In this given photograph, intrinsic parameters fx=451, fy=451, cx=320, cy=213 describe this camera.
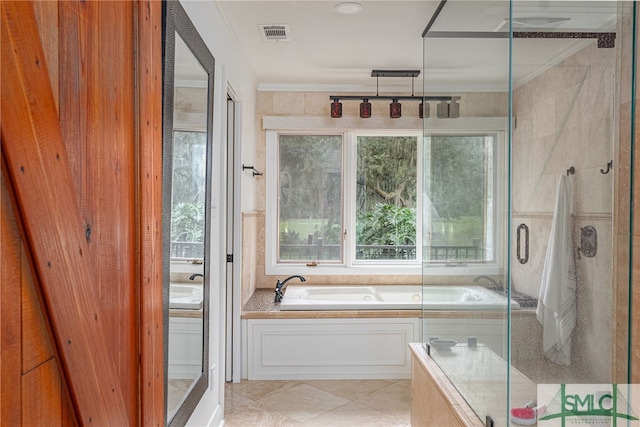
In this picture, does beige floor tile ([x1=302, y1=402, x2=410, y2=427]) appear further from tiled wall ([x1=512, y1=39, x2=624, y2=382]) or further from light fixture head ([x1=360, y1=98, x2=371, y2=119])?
light fixture head ([x1=360, y1=98, x2=371, y2=119])

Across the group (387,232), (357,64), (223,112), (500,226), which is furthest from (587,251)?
(387,232)

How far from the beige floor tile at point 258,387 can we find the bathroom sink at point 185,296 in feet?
4.27

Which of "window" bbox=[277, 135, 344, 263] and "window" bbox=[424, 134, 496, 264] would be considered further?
"window" bbox=[277, 135, 344, 263]

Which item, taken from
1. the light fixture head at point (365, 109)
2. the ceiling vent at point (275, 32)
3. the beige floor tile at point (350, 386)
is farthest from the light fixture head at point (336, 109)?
the beige floor tile at point (350, 386)

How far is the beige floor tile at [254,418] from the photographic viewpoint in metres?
2.70

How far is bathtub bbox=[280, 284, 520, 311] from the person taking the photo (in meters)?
1.65

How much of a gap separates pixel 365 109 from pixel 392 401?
7.75 feet

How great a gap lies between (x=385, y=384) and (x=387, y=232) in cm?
150

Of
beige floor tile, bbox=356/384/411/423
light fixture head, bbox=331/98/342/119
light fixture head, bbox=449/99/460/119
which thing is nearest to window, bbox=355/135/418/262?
light fixture head, bbox=331/98/342/119

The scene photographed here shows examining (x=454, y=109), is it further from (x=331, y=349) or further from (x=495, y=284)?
(x=331, y=349)

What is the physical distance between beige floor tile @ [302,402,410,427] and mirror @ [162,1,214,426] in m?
0.83

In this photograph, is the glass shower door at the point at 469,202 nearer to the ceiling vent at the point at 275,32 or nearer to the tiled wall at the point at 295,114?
the ceiling vent at the point at 275,32

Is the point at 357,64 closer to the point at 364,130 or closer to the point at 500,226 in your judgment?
the point at 364,130

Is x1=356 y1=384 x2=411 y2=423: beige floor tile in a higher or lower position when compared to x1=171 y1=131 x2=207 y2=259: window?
lower
